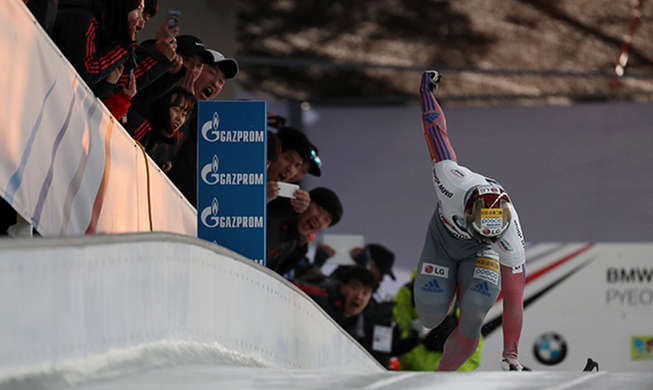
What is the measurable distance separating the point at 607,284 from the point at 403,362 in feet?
9.98

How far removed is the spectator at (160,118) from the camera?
3.86 metres

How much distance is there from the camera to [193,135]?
15.4 ft

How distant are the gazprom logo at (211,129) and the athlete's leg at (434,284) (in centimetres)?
153

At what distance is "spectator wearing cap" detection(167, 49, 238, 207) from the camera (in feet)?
14.3

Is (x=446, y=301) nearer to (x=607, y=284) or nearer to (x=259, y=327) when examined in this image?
(x=259, y=327)

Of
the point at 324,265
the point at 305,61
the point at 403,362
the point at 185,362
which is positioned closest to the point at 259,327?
the point at 185,362

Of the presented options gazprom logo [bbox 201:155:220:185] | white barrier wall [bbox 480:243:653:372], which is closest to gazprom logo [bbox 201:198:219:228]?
gazprom logo [bbox 201:155:220:185]

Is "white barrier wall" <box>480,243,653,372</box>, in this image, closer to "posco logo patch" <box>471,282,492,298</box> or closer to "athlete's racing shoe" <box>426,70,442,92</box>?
"posco logo patch" <box>471,282,492,298</box>

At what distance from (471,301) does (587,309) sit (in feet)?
14.3

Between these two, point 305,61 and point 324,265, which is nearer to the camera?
point 324,265

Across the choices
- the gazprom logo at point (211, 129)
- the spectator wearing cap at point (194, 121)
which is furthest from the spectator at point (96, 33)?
the spectator wearing cap at point (194, 121)

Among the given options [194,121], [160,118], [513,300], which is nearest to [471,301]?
[513,300]

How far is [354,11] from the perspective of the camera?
10422mm

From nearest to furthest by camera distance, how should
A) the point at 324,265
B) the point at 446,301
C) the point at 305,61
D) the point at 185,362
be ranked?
the point at 185,362
the point at 446,301
the point at 324,265
the point at 305,61
